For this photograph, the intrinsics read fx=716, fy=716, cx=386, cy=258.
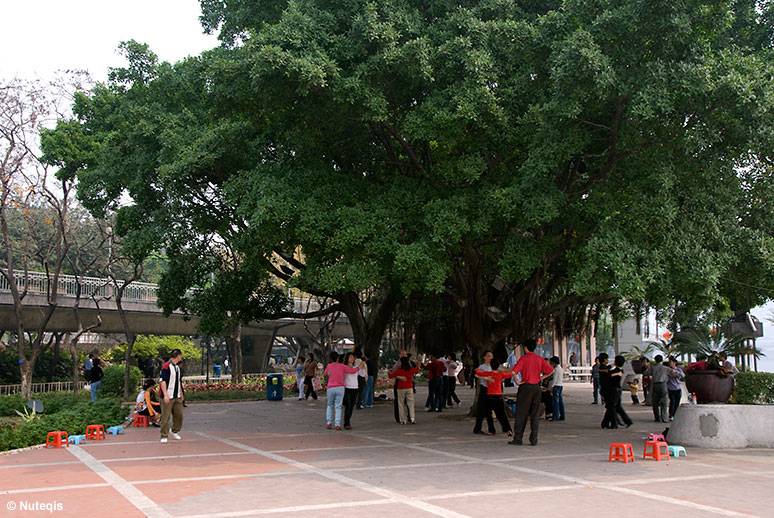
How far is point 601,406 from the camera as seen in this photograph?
22109 mm

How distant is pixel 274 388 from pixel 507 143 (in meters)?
14.9

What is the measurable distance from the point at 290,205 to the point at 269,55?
2776 millimetres

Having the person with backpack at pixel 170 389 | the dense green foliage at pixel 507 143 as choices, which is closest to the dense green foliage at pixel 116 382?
the dense green foliage at pixel 507 143

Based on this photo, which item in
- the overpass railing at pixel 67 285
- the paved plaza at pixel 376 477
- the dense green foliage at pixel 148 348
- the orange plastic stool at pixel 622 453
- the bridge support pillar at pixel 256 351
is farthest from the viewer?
Answer: the bridge support pillar at pixel 256 351

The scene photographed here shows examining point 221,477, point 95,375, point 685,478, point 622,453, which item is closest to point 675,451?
point 622,453

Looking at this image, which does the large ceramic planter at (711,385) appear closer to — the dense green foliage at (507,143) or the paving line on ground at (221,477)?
the dense green foliage at (507,143)

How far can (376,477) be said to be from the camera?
926 cm

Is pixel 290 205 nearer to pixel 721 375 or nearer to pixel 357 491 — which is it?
pixel 357 491

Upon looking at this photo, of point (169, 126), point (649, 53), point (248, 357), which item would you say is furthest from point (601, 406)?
point (248, 357)

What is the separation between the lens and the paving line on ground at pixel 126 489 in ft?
23.7

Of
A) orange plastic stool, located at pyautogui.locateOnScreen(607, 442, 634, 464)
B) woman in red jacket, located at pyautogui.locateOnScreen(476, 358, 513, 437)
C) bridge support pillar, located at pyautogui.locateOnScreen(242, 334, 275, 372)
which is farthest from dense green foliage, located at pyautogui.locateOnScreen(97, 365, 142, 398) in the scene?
orange plastic stool, located at pyautogui.locateOnScreen(607, 442, 634, 464)

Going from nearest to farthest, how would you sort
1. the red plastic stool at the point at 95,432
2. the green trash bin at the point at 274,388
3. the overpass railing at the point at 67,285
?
the red plastic stool at the point at 95,432
the green trash bin at the point at 274,388
the overpass railing at the point at 67,285

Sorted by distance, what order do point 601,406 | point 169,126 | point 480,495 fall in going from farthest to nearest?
point 601,406 < point 169,126 < point 480,495

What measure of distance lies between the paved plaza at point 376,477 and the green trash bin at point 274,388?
10357 mm
